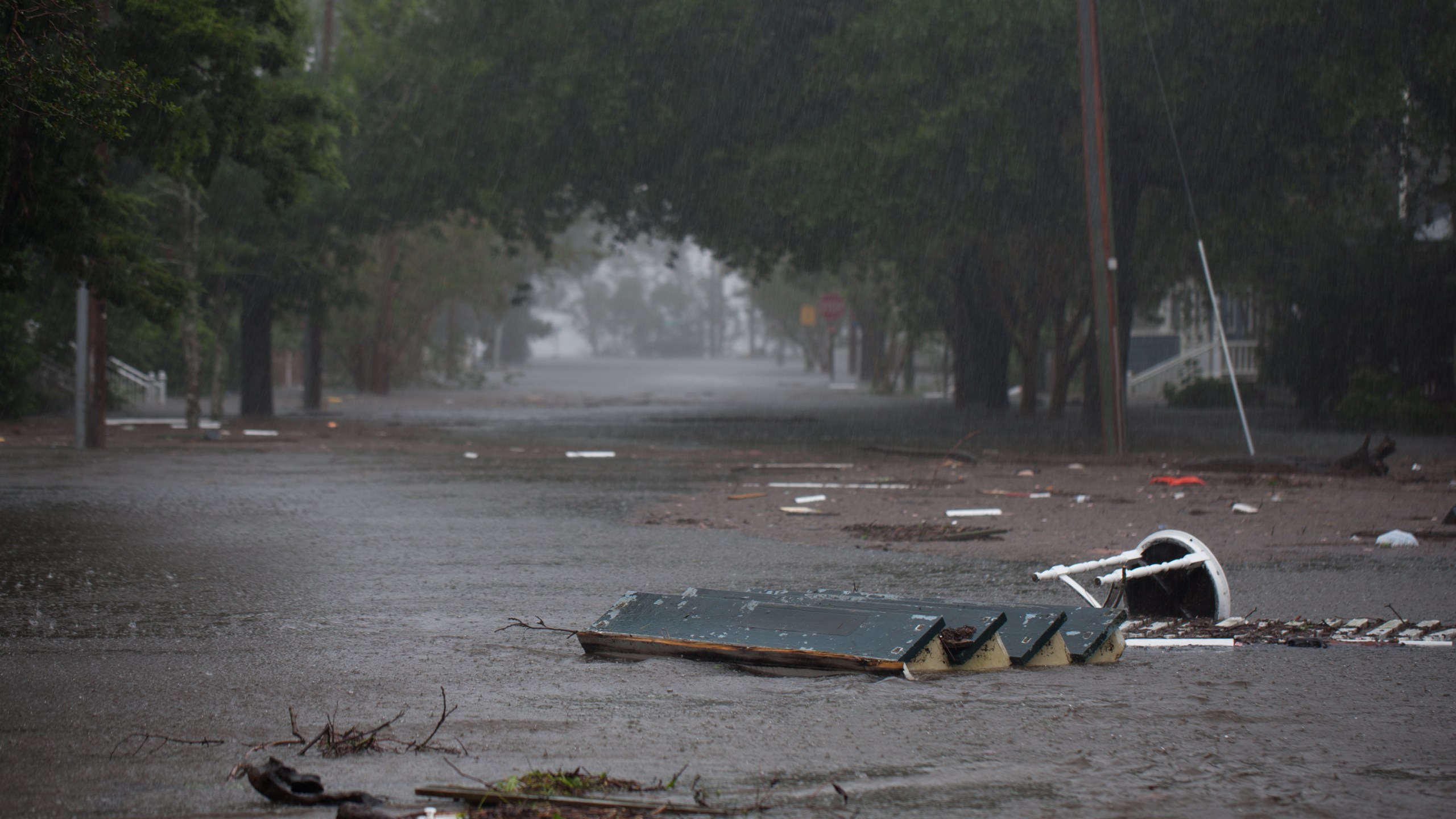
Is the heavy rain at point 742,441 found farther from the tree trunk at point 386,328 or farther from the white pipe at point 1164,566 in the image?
the tree trunk at point 386,328

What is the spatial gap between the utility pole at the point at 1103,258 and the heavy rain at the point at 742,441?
0.24 ft

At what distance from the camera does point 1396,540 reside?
10.0 m

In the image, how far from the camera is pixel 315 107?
49.6ft

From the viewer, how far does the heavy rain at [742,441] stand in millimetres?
4758

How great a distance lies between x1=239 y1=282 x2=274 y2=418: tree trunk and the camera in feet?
92.3

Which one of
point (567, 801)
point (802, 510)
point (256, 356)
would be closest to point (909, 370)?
point (256, 356)

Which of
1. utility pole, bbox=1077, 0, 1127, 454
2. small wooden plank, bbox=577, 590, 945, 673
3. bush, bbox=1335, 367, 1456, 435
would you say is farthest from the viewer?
bush, bbox=1335, 367, 1456, 435

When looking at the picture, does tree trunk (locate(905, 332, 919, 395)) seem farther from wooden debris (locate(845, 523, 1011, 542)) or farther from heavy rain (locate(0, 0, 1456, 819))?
wooden debris (locate(845, 523, 1011, 542))

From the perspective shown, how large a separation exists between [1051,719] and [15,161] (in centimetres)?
944

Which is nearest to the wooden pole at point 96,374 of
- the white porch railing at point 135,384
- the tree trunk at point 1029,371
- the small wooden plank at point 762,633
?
the white porch railing at point 135,384

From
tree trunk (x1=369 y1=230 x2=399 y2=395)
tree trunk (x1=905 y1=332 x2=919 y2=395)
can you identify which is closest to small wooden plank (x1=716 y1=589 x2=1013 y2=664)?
tree trunk (x1=369 y1=230 x2=399 y2=395)

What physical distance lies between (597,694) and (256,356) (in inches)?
971

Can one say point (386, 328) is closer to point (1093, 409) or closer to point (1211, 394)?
point (1211, 394)

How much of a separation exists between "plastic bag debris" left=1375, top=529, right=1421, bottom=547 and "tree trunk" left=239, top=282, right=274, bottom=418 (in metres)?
22.5
